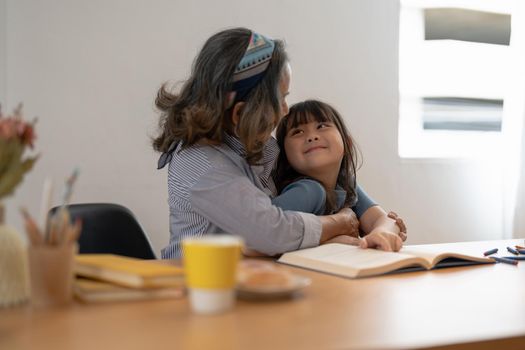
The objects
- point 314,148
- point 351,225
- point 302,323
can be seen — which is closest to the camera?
point 302,323

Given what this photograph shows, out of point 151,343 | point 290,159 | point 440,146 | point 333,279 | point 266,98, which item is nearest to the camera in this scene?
point 151,343

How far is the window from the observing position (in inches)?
131

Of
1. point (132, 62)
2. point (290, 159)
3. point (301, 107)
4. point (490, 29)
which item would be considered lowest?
point (290, 159)

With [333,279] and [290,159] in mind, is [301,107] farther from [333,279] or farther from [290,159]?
[333,279]

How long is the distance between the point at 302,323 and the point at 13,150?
45cm

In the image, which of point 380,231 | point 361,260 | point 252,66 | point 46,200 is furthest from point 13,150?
point 380,231

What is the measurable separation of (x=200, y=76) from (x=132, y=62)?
113cm

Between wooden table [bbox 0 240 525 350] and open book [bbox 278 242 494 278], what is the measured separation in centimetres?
13

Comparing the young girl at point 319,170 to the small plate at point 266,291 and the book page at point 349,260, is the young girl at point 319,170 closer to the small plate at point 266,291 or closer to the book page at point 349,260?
the book page at point 349,260

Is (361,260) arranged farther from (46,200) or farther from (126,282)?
(46,200)

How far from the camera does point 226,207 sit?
136 cm

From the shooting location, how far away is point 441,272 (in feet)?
4.09

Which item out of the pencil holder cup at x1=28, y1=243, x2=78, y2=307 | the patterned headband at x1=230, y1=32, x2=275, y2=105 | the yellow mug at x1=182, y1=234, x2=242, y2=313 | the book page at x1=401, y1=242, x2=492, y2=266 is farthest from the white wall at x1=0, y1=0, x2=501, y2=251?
the yellow mug at x1=182, y1=234, x2=242, y2=313

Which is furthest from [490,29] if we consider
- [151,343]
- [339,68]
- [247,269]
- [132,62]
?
[151,343]
